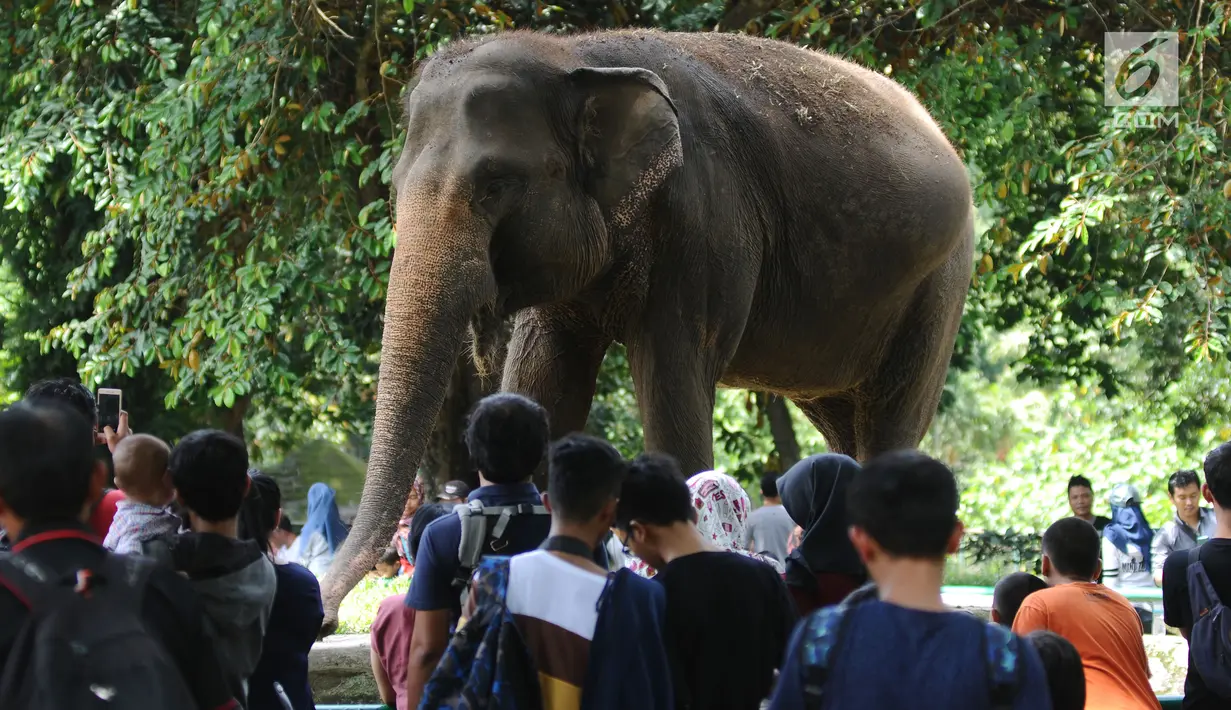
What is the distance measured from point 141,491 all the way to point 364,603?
166 inches

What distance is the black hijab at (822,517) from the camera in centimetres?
441

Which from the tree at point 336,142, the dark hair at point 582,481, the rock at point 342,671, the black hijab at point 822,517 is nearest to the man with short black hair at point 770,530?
the tree at point 336,142

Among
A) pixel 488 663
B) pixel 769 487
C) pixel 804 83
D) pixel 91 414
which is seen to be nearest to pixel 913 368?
pixel 804 83

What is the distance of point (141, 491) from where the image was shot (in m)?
3.95

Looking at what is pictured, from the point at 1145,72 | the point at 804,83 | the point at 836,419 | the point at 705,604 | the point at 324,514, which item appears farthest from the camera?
the point at 324,514

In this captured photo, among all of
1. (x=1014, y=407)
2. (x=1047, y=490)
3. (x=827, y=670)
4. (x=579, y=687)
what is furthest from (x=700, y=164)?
(x=1014, y=407)

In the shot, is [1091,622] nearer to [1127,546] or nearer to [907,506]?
[907,506]

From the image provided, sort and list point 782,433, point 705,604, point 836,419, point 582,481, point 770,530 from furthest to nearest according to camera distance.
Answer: point 782,433
point 770,530
point 836,419
point 705,604
point 582,481

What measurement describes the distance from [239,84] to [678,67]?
4.00 metres

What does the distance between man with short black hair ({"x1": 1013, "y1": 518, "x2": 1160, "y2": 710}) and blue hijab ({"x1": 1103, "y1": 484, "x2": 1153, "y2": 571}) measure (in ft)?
24.5

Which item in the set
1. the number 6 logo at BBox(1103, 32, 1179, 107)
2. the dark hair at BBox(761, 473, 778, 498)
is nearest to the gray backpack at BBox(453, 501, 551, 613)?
the number 6 logo at BBox(1103, 32, 1179, 107)

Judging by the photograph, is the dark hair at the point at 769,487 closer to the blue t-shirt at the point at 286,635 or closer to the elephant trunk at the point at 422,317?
the elephant trunk at the point at 422,317

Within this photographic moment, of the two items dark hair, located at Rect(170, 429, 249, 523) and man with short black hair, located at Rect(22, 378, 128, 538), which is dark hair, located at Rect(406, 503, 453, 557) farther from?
dark hair, located at Rect(170, 429, 249, 523)

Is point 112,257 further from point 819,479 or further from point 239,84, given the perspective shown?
point 819,479
